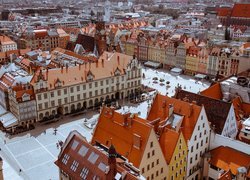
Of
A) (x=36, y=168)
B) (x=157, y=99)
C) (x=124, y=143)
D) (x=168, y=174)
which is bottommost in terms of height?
(x=36, y=168)

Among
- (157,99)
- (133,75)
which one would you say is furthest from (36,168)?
(133,75)

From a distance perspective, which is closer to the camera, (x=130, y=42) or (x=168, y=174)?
(x=168, y=174)

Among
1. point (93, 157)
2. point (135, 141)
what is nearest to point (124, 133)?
point (135, 141)

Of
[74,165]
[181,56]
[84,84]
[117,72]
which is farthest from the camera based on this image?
[181,56]

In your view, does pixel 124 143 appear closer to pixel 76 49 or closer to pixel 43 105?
pixel 43 105

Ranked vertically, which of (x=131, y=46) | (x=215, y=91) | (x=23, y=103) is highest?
(x=131, y=46)

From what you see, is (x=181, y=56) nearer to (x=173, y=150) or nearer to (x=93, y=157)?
(x=173, y=150)

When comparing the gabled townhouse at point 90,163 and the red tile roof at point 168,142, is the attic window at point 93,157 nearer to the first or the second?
the gabled townhouse at point 90,163
